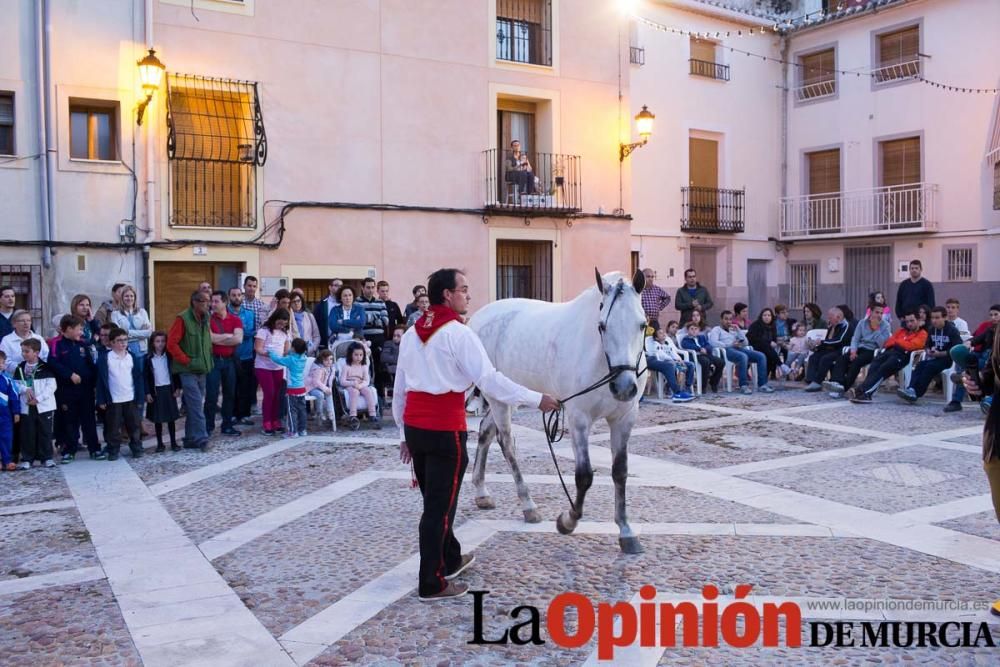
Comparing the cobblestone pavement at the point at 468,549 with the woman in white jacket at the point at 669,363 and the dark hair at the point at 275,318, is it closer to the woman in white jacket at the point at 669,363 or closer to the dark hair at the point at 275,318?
the dark hair at the point at 275,318

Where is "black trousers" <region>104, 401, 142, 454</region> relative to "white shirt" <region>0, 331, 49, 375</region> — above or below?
below

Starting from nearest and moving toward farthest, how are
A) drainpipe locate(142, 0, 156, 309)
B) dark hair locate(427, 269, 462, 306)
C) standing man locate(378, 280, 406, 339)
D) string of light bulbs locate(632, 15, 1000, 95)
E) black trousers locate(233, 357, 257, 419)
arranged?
1. dark hair locate(427, 269, 462, 306)
2. black trousers locate(233, 357, 257, 419)
3. standing man locate(378, 280, 406, 339)
4. drainpipe locate(142, 0, 156, 309)
5. string of light bulbs locate(632, 15, 1000, 95)

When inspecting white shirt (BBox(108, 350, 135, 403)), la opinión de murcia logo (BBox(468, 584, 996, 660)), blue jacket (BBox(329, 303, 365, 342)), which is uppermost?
blue jacket (BBox(329, 303, 365, 342))

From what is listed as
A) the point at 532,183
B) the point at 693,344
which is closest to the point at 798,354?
the point at 693,344

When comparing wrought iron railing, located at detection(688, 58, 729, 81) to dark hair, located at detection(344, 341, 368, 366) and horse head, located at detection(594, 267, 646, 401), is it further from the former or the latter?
horse head, located at detection(594, 267, 646, 401)

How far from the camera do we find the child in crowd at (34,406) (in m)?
9.03

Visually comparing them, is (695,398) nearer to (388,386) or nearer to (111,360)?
(388,386)

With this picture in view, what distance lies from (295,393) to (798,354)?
9.06m

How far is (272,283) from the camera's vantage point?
15.2 m

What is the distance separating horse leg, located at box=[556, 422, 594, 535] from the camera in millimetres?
5875

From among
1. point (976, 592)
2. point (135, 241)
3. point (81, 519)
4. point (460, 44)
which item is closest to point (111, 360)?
point (81, 519)

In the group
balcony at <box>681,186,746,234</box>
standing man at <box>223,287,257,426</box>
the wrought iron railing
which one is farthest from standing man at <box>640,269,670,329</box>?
the wrought iron railing

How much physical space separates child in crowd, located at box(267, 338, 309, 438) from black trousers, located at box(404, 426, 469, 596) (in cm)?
609

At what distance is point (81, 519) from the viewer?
6906 mm
